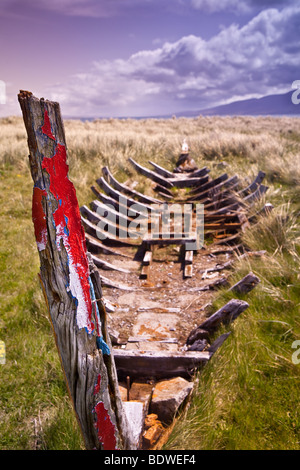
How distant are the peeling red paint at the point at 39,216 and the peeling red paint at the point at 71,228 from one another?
0.05 meters

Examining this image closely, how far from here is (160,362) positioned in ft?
9.21

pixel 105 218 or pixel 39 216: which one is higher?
pixel 39 216

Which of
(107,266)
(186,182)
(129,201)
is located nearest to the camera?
(107,266)

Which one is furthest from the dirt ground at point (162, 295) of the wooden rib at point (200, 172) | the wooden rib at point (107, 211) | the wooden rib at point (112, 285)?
the wooden rib at point (200, 172)

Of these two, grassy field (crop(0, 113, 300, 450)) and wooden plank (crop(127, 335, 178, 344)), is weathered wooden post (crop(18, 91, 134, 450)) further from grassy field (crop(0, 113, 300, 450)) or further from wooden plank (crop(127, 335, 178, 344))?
wooden plank (crop(127, 335, 178, 344))

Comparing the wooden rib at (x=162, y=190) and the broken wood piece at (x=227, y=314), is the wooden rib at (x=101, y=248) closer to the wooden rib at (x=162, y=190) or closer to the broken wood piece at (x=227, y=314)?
the broken wood piece at (x=227, y=314)

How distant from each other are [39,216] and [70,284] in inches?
13.7

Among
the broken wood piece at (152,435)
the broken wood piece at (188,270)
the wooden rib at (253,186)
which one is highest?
the wooden rib at (253,186)

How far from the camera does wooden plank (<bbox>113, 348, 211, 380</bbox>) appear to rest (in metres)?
2.79

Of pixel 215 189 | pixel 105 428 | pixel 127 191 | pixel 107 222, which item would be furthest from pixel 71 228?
pixel 215 189

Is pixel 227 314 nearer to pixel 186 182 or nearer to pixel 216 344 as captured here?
pixel 216 344

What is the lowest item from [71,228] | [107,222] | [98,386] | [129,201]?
[98,386]

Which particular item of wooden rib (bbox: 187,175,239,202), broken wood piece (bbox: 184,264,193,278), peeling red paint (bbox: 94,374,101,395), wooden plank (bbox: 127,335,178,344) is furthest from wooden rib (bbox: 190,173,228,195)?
peeling red paint (bbox: 94,374,101,395)

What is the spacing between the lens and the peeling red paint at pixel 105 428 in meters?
1.75
